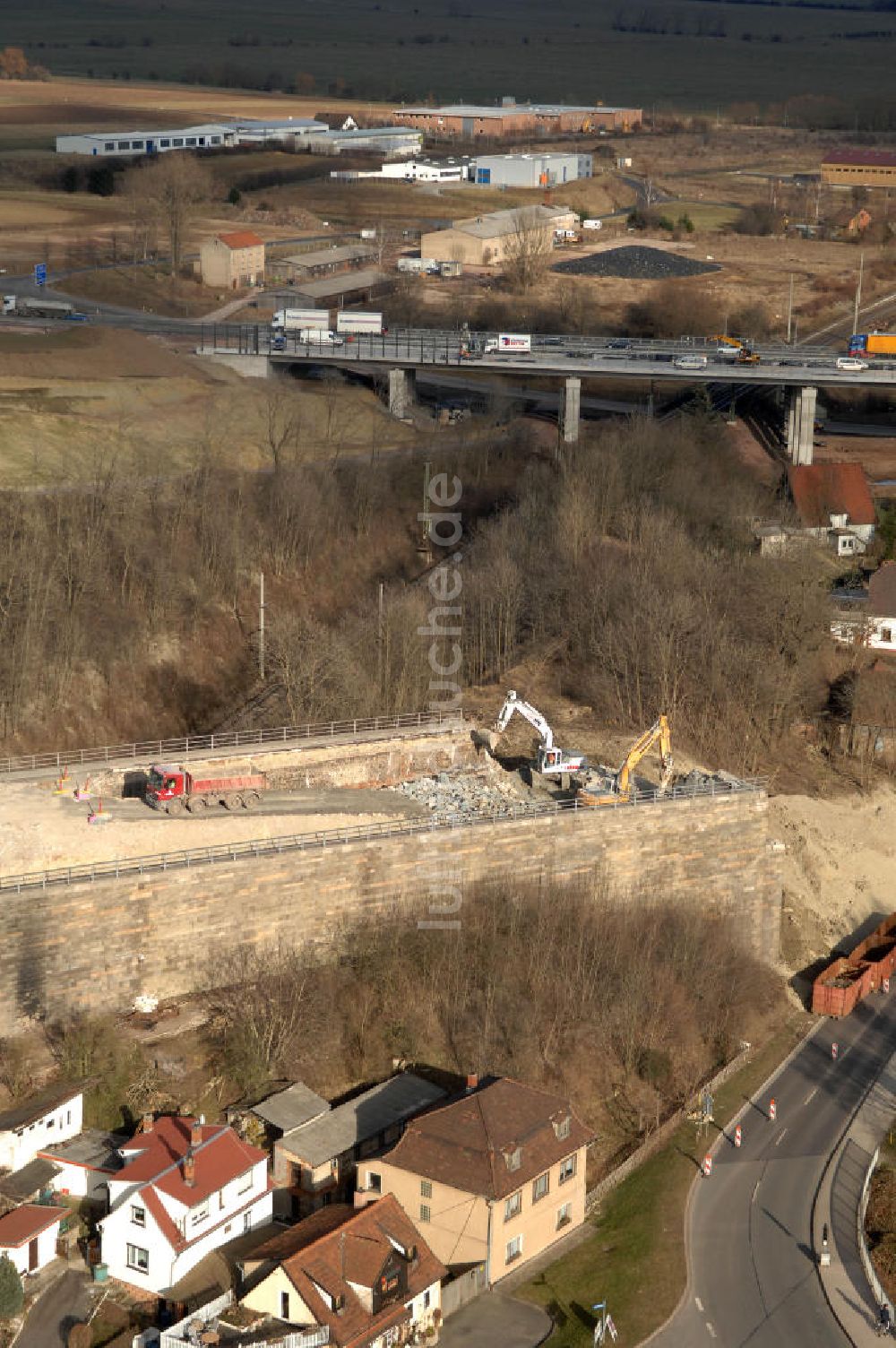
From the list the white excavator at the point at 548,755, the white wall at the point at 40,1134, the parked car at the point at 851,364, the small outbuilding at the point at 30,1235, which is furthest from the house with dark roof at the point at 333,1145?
the parked car at the point at 851,364

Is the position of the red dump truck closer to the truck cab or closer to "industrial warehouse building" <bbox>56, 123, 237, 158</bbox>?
the truck cab

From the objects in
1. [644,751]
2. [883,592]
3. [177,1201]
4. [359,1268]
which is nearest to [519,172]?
[883,592]

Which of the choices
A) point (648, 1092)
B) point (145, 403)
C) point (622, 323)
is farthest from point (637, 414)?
point (648, 1092)

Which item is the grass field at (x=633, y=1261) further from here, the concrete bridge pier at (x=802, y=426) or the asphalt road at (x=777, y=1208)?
the concrete bridge pier at (x=802, y=426)

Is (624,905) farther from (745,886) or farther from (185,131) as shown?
(185,131)

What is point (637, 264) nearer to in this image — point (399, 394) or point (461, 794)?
point (399, 394)
